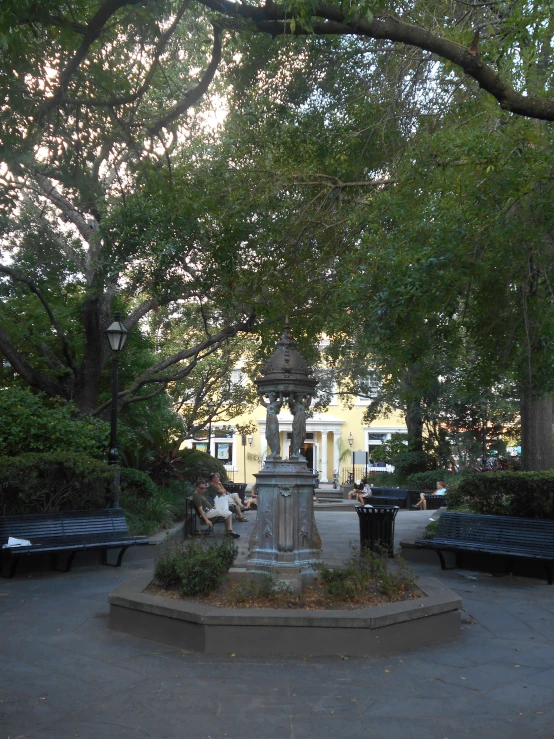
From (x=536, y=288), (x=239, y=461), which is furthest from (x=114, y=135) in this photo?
(x=239, y=461)

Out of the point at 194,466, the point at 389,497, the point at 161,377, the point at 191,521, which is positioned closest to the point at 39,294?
the point at 161,377

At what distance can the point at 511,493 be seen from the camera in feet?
33.5

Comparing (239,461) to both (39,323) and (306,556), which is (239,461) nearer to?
(39,323)

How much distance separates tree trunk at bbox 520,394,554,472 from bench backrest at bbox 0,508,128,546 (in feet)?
25.7

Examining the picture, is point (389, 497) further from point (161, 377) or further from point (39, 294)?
point (39, 294)

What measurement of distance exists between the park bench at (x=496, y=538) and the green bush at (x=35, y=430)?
5.92m

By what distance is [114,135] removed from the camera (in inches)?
356

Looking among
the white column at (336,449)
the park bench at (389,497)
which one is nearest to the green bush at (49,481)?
the park bench at (389,497)

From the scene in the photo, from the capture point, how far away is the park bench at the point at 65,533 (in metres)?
9.09

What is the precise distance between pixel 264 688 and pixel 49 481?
6185 mm

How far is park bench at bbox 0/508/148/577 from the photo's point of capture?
9.09 m

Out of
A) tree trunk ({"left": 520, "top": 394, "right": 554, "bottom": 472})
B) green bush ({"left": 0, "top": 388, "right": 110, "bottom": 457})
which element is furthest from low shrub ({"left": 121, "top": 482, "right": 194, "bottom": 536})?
tree trunk ({"left": 520, "top": 394, "right": 554, "bottom": 472})

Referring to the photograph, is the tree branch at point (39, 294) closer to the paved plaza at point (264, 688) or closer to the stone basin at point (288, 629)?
the paved plaza at point (264, 688)

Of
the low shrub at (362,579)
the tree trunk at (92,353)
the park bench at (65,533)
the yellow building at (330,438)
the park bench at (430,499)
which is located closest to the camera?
the low shrub at (362,579)
